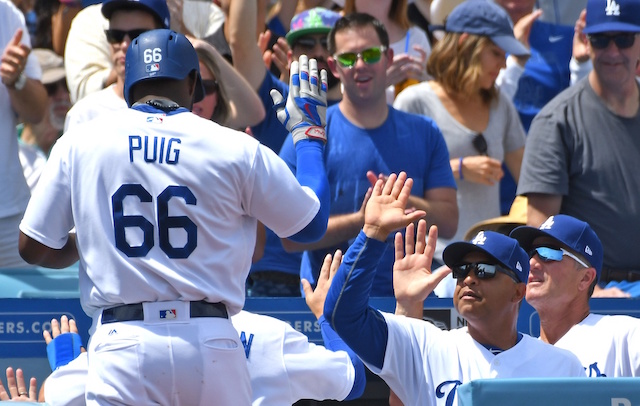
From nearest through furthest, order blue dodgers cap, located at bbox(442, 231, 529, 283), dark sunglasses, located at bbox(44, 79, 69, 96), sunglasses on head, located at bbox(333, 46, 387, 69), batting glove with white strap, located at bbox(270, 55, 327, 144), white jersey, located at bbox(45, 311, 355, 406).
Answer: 1. batting glove with white strap, located at bbox(270, 55, 327, 144)
2. white jersey, located at bbox(45, 311, 355, 406)
3. blue dodgers cap, located at bbox(442, 231, 529, 283)
4. sunglasses on head, located at bbox(333, 46, 387, 69)
5. dark sunglasses, located at bbox(44, 79, 69, 96)

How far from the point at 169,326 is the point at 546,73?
4.60 m

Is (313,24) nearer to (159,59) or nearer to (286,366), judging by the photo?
(286,366)

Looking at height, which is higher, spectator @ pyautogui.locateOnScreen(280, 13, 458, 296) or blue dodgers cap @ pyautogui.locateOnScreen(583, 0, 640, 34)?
blue dodgers cap @ pyautogui.locateOnScreen(583, 0, 640, 34)

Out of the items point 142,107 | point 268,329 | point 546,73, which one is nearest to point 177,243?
point 142,107

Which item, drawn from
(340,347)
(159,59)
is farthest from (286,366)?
(159,59)

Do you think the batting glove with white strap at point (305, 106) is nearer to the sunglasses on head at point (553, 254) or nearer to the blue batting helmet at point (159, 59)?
the blue batting helmet at point (159, 59)

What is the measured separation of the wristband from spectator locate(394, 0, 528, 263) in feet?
9.37

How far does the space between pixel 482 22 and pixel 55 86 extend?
270cm

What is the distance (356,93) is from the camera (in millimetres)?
6047

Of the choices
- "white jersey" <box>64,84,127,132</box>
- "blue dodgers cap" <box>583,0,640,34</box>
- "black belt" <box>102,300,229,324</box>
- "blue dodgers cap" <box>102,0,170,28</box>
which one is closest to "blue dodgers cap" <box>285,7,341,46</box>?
"blue dodgers cap" <box>102,0,170,28</box>

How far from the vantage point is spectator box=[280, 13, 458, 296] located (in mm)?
5867

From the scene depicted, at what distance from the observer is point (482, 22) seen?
6.69 metres

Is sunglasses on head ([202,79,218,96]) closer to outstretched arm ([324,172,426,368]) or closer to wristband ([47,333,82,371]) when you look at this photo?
outstretched arm ([324,172,426,368])

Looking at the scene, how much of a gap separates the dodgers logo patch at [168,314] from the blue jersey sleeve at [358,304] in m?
0.91
